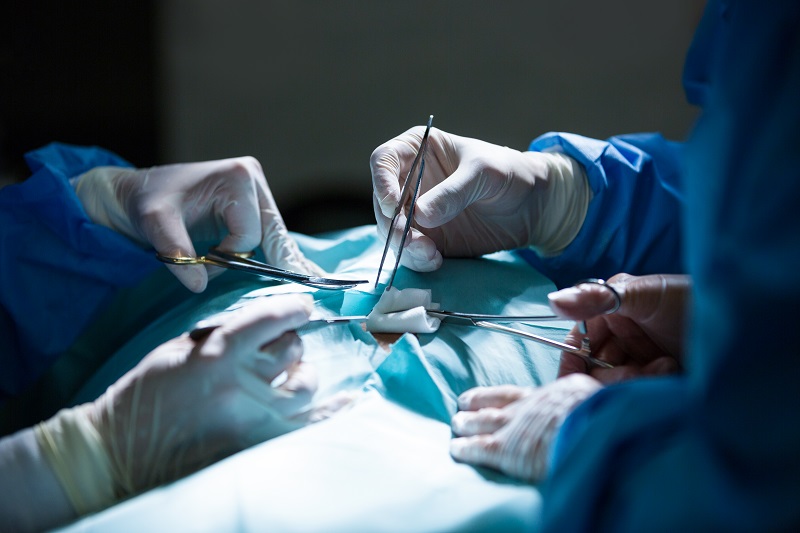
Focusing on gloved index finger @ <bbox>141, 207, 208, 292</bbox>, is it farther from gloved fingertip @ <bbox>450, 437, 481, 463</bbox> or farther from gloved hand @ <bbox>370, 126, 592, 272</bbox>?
gloved fingertip @ <bbox>450, 437, 481, 463</bbox>

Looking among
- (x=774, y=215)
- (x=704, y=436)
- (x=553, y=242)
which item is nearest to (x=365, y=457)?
(x=704, y=436)

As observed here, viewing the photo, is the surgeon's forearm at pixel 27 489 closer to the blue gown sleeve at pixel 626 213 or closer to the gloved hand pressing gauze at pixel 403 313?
the gloved hand pressing gauze at pixel 403 313

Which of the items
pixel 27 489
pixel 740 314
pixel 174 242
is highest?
pixel 740 314

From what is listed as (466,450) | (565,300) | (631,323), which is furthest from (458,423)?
(631,323)

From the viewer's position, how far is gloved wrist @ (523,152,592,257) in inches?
56.0

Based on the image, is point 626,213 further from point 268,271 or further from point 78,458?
point 78,458

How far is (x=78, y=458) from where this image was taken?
0.85 meters

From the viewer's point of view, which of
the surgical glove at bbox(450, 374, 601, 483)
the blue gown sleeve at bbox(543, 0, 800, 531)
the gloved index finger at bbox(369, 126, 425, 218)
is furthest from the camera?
the gloved index finger at bbox(369, 126, 425, 218)

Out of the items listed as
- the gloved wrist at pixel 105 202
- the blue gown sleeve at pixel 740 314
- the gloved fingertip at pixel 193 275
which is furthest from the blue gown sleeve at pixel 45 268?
the blue gown sleeve at pixel 740 314

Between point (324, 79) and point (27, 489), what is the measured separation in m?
2.16

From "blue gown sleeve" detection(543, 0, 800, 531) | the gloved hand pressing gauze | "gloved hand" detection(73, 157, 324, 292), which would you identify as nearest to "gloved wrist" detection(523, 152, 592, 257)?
the gloved hand pressing gauze

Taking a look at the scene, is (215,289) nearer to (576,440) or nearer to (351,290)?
(351,290)

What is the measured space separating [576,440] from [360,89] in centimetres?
223

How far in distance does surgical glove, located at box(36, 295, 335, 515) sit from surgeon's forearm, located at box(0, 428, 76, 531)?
0.01 metres
